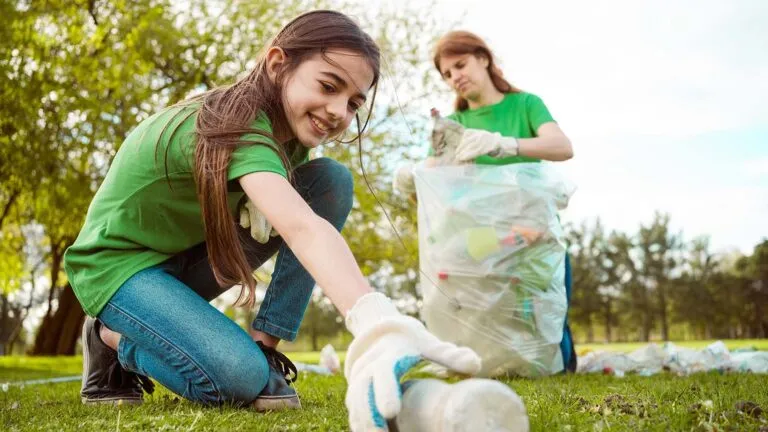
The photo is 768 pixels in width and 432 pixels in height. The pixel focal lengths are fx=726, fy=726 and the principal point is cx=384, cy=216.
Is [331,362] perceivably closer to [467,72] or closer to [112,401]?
[467,72]

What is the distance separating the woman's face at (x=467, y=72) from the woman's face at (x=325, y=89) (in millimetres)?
1691

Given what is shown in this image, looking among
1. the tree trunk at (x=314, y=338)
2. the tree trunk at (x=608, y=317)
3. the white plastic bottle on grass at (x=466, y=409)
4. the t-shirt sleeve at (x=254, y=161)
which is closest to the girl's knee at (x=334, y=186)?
the t-shirt sleeve at (x=254, y=161)

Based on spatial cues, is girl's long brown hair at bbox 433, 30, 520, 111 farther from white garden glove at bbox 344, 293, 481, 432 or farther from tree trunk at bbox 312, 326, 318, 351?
tree trunk at bbox 312, 326, 318, 351

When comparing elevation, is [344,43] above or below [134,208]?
above

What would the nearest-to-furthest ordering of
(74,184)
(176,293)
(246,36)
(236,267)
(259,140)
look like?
(259,140), (236,267), (176,293), (74,184), (246,36)

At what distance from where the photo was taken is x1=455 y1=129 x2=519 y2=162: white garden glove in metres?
3.22

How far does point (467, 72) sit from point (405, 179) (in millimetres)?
609

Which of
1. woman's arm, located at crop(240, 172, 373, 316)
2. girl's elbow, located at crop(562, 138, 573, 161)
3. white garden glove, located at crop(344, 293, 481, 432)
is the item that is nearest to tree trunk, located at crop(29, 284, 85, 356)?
girl's elbow, located at crop(562, 138, 573, 161)

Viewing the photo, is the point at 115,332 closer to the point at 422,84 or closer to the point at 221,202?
the point at 221,202

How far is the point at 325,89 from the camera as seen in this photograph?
1.86m

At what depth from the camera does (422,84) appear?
938 cm

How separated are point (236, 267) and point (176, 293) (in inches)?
11.3

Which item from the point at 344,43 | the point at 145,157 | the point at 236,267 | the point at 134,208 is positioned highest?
the point at 344,43

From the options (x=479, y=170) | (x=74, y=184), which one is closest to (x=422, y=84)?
(x=74, y=184)
